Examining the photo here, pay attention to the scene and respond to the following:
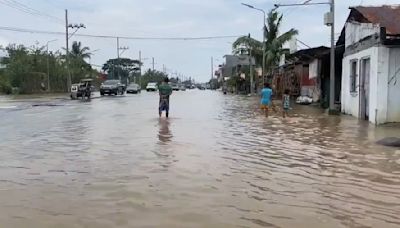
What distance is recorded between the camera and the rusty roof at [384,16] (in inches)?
760

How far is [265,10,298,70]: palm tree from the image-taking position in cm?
4953

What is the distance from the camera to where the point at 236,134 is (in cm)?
1633

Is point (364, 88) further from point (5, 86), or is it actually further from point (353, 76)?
point (5, 86)

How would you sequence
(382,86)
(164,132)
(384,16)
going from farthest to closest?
(384,16) < (382,86) < (164,132)

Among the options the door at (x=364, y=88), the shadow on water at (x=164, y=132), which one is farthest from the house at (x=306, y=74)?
the shadow on water at (x=164, y=132)

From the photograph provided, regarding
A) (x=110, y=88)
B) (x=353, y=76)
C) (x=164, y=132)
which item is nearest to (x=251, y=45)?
(x=110, y=88)

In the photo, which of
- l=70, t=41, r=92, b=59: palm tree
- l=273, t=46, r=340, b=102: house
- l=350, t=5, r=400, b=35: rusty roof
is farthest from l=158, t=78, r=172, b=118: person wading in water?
l=70, t=41, r=92, b=59: palm tree

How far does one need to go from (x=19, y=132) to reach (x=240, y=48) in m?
40.8

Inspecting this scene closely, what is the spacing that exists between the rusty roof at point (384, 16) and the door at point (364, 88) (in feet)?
5.18

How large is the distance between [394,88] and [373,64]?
116cm

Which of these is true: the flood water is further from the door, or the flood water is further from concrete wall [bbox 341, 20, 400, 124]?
the door

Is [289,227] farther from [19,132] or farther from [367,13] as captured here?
[367,13]

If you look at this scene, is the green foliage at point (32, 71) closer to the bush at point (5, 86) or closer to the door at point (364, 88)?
the bush at point (5, 86)

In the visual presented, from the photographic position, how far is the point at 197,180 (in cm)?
888
